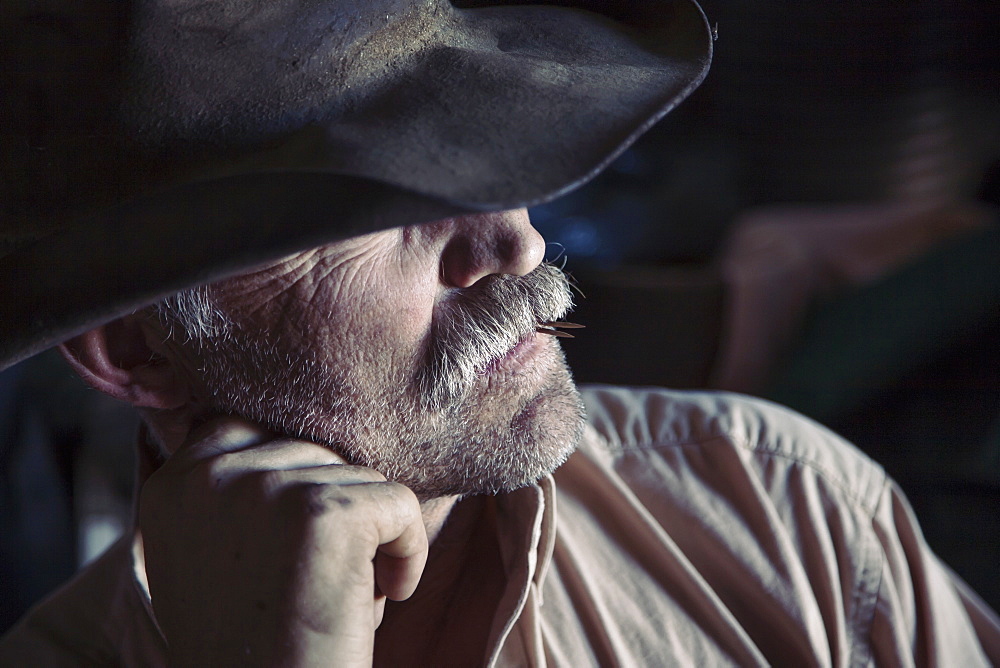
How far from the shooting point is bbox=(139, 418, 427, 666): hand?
29.8 inches

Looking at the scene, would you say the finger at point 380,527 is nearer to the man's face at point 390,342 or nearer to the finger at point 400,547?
the finger at point 400,547

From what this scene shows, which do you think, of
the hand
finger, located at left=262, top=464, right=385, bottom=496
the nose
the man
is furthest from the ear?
the nose

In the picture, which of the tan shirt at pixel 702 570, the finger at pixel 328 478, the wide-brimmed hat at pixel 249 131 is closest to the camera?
the wide-brimmed hat at pixel 249 131

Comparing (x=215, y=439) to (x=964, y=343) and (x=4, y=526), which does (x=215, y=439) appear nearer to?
(x=4, y=526)

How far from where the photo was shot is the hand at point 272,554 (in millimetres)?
757

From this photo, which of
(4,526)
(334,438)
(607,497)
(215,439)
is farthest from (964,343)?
(4,526)

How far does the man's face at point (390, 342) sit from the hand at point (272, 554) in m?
0.08

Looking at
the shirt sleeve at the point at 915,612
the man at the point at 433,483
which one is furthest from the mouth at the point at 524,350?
the shirt sleeve at the point at 915,612

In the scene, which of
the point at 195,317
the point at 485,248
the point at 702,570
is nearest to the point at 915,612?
the point at 702,570

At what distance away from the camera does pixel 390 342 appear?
3.04 ft

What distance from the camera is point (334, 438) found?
3.13ft

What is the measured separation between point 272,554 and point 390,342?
0.88 ft

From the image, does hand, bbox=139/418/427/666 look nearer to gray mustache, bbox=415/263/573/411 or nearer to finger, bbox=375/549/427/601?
finger, bbox=375/549/427/601

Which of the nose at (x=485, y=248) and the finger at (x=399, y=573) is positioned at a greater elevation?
the nose at (x=485, y=248)
